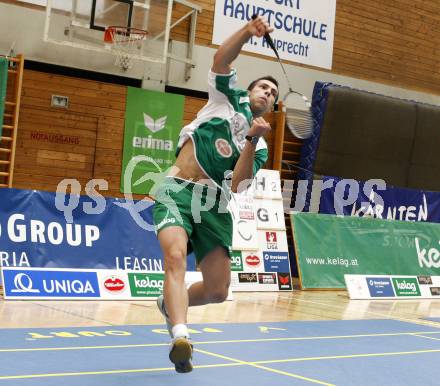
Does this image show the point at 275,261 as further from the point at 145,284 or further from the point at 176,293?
the point at 176,293

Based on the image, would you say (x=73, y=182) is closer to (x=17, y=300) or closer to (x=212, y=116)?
(x=17, y=300)

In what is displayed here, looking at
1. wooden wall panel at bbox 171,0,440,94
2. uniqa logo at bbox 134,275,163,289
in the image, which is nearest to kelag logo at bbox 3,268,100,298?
uniqa logo at bbox 134,275,163,289

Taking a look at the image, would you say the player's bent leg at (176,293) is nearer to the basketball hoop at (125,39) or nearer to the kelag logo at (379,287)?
the kelag logo at (379,287)

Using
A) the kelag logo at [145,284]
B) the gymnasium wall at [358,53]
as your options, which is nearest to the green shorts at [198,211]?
the kelag logo at [145,284]

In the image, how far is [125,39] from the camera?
11586mm

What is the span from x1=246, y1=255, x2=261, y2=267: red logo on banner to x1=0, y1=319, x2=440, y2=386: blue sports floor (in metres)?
3.50

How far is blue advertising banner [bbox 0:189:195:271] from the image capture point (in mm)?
8875

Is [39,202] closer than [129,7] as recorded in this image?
Yes

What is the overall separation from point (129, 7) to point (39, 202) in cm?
378

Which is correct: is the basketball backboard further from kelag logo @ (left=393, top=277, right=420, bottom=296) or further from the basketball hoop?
kelag logo @ (left=393, top=277, right=420, bottom=296)

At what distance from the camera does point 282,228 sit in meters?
11.9

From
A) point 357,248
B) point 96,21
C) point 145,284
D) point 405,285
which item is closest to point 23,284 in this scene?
point 145,284

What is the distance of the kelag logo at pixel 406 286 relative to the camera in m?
11.6

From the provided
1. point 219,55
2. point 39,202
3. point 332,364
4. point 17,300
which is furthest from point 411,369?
point 39,202
